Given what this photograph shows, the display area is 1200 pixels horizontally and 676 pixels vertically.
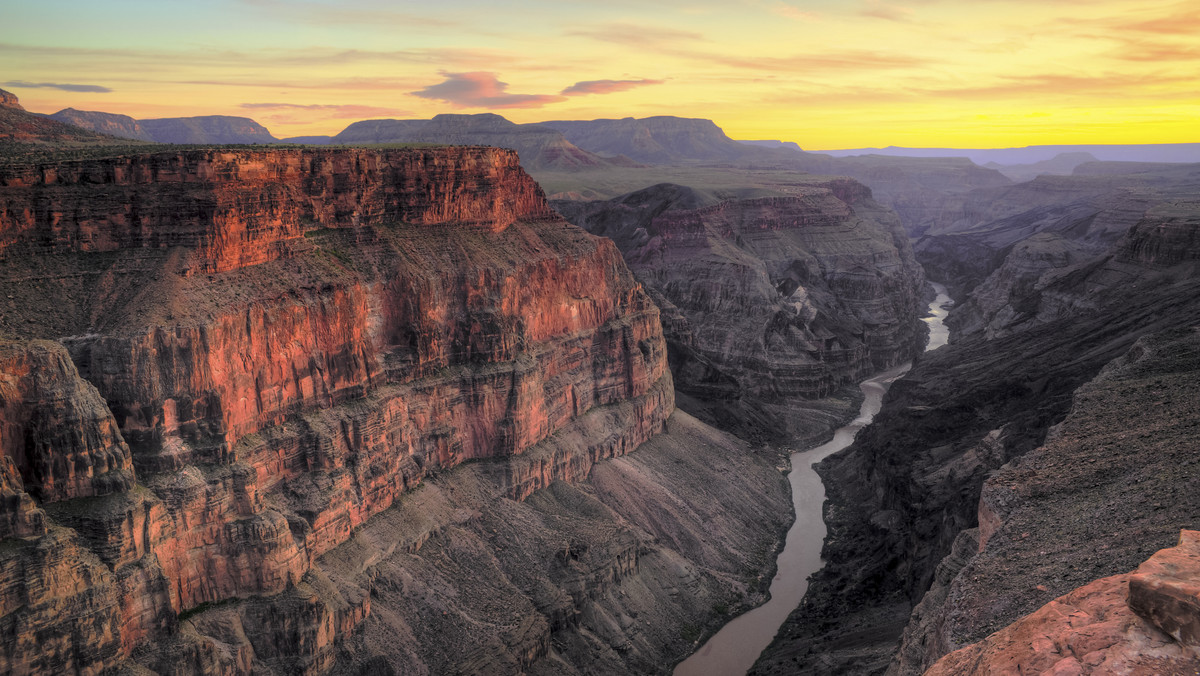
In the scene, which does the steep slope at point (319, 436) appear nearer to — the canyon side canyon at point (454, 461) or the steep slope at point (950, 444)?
the canyon side canyon at point (454, 461)

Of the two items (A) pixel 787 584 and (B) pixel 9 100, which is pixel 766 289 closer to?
(A) pixel 787 584

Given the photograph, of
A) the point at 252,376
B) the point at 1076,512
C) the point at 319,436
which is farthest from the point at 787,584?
the point at 252,376

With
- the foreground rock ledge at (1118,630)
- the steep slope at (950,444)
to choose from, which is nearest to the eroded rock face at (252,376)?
the steep slope at (950,444)

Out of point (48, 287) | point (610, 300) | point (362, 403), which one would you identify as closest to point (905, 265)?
point (610, 300)

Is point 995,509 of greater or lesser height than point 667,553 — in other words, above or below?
above

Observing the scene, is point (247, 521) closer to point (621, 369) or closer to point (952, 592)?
point (952, 592)

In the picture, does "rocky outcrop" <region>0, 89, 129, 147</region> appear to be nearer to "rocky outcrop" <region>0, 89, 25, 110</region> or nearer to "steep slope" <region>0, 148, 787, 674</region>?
"rocky outcrop" <region>0, 89, 25, 110</region>
